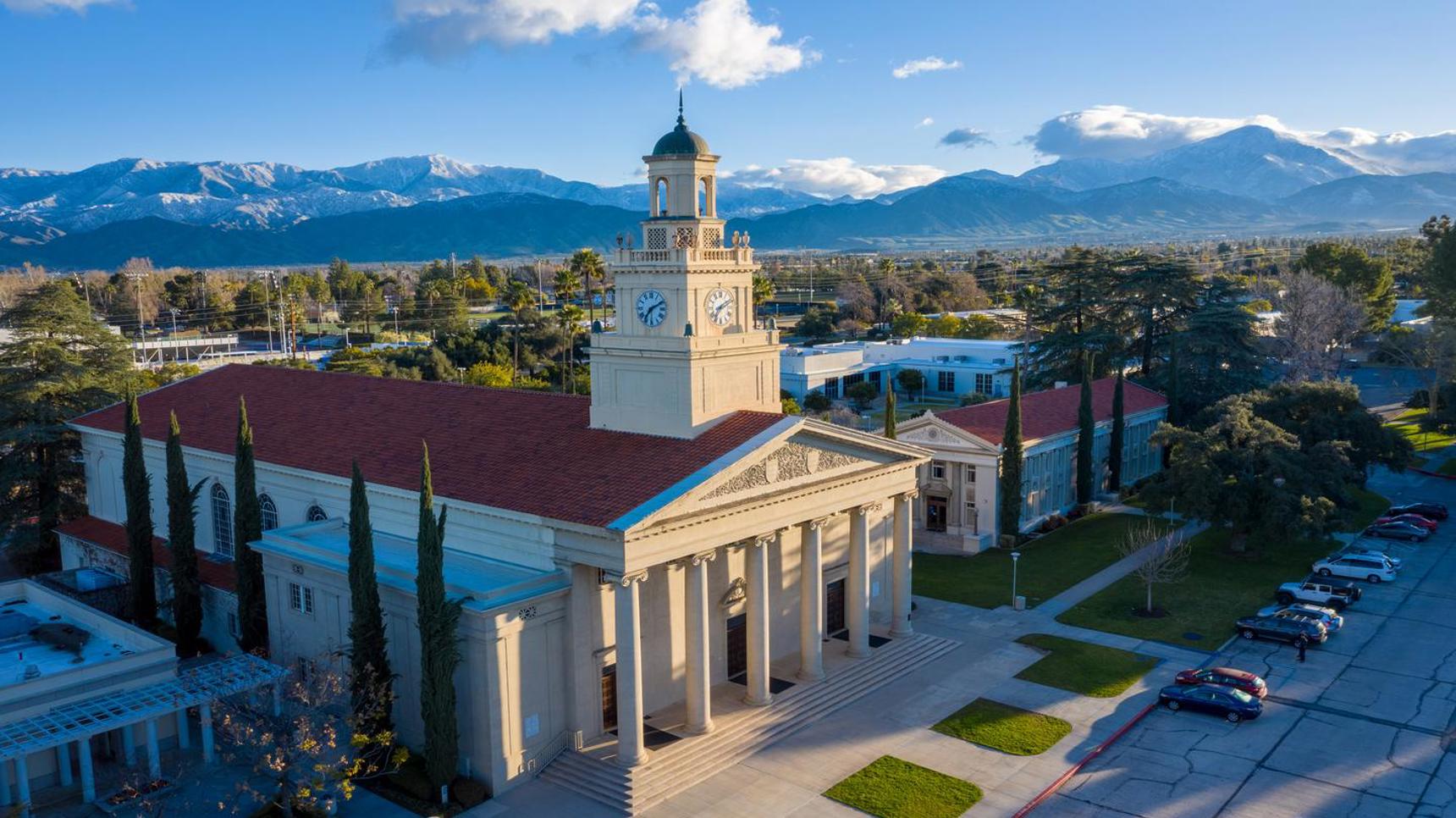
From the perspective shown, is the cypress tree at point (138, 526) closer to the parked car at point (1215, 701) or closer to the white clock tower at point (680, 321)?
the white clock tower at point (680, 321)

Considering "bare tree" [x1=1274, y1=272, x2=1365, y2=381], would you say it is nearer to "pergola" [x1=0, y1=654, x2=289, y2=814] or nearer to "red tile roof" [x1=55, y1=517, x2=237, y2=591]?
"red tile roof" [x1=55, y1=517, x2=237, y2=591]

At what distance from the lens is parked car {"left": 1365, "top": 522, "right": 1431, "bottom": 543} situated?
4959 centimetres

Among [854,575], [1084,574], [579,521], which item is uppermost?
[579,521]

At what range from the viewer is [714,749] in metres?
28.0

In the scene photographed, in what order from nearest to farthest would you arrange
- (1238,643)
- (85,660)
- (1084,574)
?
(85,660)
(1238,643)
(1084,574)

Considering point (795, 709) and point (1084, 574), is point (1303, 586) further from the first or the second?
point (795, 709)

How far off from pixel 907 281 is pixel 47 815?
469 ft

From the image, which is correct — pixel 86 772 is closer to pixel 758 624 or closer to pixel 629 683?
pixel 629 683

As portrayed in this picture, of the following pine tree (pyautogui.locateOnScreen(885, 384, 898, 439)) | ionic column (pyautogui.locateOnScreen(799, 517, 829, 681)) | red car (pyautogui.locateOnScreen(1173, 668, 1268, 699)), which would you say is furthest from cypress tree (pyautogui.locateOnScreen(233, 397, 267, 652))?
red car (pyautogui.locateOnScreen(1173, 668, 1268, 699))

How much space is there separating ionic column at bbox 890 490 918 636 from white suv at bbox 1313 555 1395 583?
20.5m

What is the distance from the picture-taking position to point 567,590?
27.2 m

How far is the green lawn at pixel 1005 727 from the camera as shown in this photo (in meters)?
28.7

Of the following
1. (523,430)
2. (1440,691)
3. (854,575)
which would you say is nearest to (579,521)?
(523,430)

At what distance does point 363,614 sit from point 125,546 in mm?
21644
